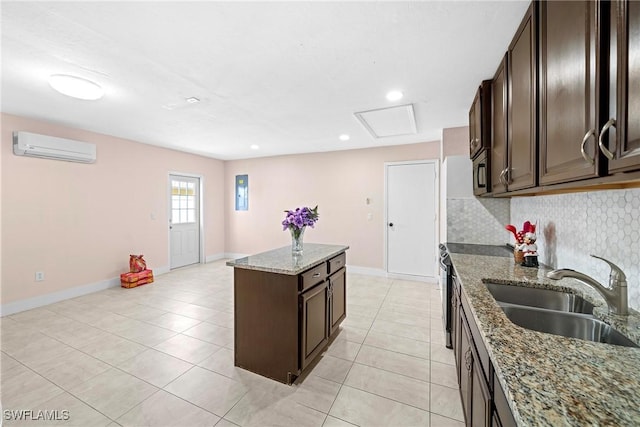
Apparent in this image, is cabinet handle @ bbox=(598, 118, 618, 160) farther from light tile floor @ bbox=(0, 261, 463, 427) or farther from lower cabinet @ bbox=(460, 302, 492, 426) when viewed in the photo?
light tile floor @ bbox=(0, 261, 463, 427)

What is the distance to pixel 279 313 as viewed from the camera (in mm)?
2008

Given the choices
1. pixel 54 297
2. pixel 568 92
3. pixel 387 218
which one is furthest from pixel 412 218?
pixel 54 297

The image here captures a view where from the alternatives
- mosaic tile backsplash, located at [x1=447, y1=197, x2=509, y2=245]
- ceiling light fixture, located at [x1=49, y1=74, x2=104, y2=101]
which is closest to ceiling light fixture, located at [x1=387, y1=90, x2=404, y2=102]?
mosaic tile backsplash, located at [x1=447, y1=197, x2=509, y2=245]

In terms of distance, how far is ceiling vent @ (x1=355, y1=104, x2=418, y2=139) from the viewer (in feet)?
10.4

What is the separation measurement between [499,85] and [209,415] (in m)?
3.14

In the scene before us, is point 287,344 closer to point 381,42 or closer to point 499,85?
point 381,42

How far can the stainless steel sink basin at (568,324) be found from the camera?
42.3 inches

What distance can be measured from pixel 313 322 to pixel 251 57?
218 centimetres

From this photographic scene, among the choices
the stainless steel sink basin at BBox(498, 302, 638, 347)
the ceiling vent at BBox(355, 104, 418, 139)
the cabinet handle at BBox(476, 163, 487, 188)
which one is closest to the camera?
the stainless steel sink basin at BBox(498, 302, 638, 347)

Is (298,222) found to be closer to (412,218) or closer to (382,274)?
(412,218)

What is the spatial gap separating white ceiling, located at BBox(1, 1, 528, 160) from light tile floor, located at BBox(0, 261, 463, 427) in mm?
2512

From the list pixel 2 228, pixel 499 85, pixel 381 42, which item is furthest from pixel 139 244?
pixel 499 85

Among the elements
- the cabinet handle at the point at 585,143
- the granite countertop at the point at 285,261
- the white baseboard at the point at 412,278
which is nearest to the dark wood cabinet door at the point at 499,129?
the cabinet handle at the point at 585,143

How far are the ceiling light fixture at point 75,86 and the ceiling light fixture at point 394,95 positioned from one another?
9.27ft
